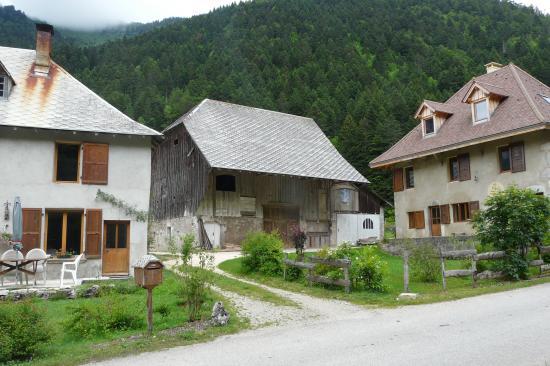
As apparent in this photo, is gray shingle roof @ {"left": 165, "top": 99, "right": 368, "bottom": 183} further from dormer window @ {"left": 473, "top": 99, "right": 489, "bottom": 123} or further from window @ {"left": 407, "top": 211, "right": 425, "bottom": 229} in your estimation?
dormer window @ {"left": 473, "top": 99, "right": 489, "bottom": 123}

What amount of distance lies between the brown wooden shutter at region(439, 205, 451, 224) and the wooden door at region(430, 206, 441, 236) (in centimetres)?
33

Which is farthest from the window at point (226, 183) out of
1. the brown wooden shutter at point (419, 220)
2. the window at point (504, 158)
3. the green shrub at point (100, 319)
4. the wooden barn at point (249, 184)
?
the green shrub at point (100, 319)

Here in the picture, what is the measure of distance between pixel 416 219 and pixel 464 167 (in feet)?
13.6

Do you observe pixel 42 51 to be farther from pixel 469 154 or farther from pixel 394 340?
pixel 469 154

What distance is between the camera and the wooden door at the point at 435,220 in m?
25.4

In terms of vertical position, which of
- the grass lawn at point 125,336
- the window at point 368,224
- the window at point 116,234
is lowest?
the grass lawn at point 125,336

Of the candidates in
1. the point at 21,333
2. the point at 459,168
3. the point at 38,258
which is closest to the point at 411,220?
the point at 459,168

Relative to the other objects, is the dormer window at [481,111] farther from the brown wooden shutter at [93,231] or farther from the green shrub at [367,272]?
the brown wooden shutter at [93,231]

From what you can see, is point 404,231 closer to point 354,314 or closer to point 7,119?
point 354,314

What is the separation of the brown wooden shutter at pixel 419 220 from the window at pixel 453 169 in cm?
268

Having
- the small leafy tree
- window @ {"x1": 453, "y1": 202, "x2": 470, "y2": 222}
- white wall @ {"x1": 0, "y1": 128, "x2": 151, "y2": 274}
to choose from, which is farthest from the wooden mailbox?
window @ {"x1": 453, "y1": 202, "x2": 470, "y2": 222}

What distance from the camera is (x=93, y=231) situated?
17.0 meters

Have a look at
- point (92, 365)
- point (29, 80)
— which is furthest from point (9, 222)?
point (92, 365)

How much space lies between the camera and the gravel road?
689 centimetres
